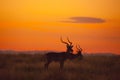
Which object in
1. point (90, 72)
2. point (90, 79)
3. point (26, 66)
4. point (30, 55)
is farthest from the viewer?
point (30, 55)

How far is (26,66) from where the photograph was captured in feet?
34.4

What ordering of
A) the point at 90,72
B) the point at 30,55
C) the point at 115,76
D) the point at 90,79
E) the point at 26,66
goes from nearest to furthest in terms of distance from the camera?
the point at 90,79
the point at 115,76
the point at 90,72
the point at 26,66
the point at 30,55

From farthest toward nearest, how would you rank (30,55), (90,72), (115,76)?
(30,55)
(90,72)
(115,76)

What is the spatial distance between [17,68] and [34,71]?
0.72 meters

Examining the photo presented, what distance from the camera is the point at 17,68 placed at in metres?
10.0

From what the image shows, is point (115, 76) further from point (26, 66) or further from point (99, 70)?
point (26, 66)

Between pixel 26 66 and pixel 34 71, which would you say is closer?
pixel 34 71

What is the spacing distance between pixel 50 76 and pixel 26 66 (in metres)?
1.88

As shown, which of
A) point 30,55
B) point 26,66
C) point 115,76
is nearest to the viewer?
point 115,76

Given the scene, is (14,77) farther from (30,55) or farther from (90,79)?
(30,55)

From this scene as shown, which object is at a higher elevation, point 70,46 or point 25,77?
point 70,46

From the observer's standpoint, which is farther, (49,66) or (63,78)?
(49,66)

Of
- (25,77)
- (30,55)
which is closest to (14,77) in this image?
(25,77)

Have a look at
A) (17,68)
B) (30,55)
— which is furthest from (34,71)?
(30,55)
